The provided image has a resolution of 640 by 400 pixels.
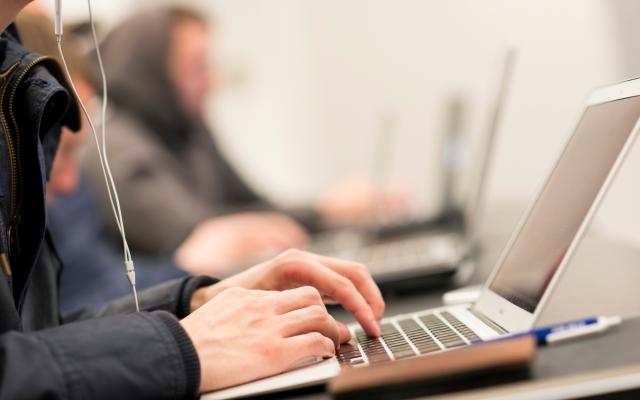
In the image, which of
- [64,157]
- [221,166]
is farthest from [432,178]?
[64,157]

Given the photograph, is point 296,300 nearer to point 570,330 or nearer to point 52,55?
point 570,330

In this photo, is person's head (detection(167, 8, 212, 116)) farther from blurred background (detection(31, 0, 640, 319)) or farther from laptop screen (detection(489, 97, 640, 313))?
laptop screen (detection(489, 97, 640, 313))

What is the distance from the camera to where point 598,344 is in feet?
1.73

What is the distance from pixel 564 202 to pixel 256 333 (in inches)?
12.7

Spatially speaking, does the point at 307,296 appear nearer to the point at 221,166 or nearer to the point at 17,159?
the point at 17,159

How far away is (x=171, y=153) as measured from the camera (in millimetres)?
2457

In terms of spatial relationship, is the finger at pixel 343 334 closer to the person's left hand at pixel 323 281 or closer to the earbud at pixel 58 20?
the person's left hand at pixel 323 281

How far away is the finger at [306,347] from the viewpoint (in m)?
0.58

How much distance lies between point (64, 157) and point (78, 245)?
21.2 inches

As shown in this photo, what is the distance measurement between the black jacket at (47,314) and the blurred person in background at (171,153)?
41.0 inches

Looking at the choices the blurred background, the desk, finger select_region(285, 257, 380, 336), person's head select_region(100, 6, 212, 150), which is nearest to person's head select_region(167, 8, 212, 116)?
person's head select_region(100, 6, 212, 150)

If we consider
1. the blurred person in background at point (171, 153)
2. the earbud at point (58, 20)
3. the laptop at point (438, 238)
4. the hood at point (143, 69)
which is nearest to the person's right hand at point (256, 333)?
the earbud at point (58, 20)

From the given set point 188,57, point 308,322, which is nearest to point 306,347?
point 308,322

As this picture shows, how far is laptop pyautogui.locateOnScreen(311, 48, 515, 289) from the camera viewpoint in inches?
45.3
